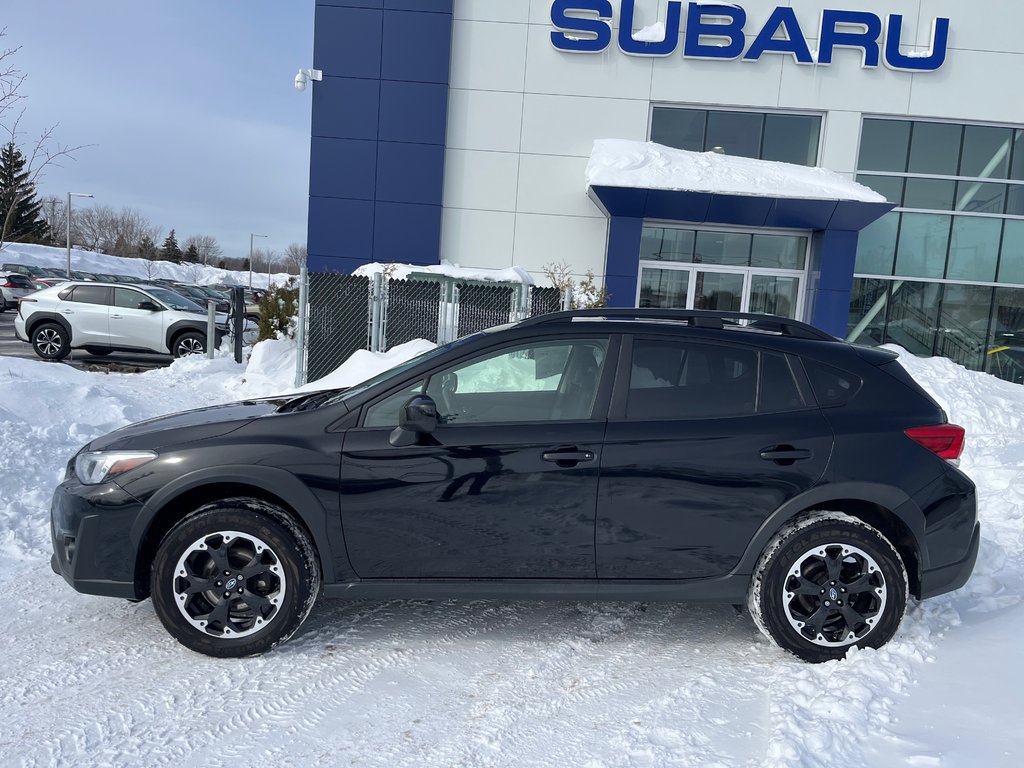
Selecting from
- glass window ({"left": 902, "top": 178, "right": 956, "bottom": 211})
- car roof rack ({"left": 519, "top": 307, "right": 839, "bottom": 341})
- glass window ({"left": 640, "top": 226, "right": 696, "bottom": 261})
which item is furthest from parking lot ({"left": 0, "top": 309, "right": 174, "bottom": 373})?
glass window ({"left": 902, "top": 178, "right": 956, "bottom": 211})

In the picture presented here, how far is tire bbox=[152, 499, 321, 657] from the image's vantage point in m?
3.30

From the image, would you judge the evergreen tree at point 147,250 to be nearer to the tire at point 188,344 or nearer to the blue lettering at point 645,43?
the tire at point 188,344

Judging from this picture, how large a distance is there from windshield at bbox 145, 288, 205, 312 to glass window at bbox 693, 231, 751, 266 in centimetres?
1026

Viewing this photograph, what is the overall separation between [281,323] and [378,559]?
10.8 meters

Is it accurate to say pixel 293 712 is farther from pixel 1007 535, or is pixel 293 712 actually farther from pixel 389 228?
pixel 389 228

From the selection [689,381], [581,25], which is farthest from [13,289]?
[689,381]

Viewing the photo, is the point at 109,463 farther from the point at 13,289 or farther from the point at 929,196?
the point at 13,289

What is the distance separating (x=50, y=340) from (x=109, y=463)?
1252cm

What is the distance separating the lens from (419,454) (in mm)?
3348

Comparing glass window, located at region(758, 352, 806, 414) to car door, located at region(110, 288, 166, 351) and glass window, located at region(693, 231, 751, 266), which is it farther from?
car door, located at region(110, 288, 166, 351)

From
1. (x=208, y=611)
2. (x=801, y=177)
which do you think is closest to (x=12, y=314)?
(x=801, y=177)

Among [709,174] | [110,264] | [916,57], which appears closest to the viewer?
[709,174]

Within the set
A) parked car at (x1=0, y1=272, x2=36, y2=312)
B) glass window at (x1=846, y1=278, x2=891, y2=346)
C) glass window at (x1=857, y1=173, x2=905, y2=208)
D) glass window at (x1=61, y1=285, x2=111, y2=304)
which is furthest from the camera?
parked car at (x1=0, y1=272, x2=36, y2=312)

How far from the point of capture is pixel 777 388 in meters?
3.58
